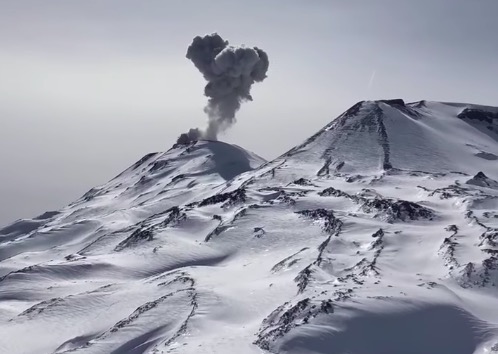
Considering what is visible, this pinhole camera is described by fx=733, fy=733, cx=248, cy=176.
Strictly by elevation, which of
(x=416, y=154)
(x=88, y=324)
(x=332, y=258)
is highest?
(x=416, y=154)

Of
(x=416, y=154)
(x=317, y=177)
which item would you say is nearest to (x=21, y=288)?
(x=317, y=177)

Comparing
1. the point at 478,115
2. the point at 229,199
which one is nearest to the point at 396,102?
the point at 478,115

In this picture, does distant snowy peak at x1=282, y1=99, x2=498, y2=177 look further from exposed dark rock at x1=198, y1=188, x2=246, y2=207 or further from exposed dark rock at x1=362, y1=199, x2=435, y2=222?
exposed dark rock at x1=362, y1=199, x2=435, y2=222

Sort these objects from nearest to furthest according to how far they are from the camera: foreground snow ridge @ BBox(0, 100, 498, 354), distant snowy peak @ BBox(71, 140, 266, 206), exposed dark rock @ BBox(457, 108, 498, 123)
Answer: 1. foreground snow ridge @ BBox(0, 100, 498, 354)
2. distant snowy peak @ BBox(71, 140, 266, 206)
3. exposed dark rock @ BBox(457, 108, 498, 123)

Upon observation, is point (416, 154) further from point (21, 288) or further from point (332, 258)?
point (21, 288)

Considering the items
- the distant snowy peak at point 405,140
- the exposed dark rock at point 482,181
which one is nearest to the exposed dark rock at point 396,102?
the distant snowy peak at point 405,140

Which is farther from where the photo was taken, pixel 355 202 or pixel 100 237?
pixel 100 237

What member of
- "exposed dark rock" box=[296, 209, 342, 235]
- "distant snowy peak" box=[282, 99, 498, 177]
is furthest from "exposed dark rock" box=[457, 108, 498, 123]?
"exposed dark rock" box=[296, 209, 342, 235]

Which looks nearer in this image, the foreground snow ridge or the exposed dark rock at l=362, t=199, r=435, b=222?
the foreground snow ridge
